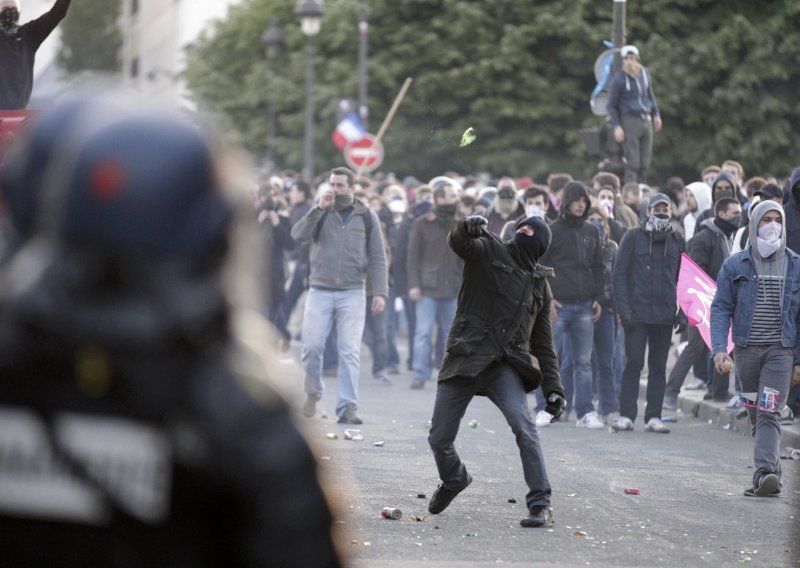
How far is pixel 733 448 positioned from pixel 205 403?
10998mm

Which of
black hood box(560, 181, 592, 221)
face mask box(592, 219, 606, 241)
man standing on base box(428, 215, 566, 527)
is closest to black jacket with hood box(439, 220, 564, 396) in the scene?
man standing on base box(428, 215, 566, 527)

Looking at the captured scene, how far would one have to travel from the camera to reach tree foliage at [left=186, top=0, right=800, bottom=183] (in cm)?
3778

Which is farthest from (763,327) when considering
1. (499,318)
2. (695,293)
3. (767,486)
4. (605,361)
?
(605,361)

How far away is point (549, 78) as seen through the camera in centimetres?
3972

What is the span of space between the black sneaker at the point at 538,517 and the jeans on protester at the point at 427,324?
7.83 metres

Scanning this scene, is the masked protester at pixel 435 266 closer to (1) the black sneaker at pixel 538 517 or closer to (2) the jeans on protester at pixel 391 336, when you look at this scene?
(2) the jeans on protester at pixel 391 336

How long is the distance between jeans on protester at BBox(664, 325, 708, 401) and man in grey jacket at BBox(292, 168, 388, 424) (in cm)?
305

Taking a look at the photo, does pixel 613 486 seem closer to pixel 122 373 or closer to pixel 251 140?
pixel 122 373

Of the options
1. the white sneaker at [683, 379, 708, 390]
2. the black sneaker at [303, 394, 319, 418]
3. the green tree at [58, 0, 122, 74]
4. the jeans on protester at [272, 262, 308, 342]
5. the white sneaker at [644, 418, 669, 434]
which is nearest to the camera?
the black sneaker at [303, 394, 319, 418]

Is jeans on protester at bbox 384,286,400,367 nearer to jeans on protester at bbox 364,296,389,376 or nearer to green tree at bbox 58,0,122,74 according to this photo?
jeans on protester at bbox 364,296,389,376

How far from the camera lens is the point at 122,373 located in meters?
1.96

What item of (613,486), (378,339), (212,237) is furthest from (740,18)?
(212,237)

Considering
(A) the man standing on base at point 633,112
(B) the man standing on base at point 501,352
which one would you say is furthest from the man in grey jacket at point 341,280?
(A) the man standing on base at point 633,112

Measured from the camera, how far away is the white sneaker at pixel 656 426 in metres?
13.5
